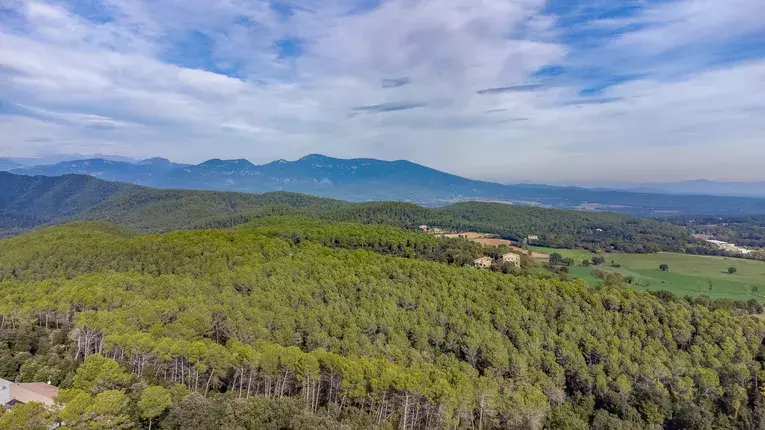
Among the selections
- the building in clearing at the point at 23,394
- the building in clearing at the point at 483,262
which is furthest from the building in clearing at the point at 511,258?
the building in clearing at the point at 23,394

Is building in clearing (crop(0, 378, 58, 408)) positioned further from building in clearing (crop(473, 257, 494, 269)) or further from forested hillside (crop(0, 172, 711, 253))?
forested hillside (crop(0, 172, 711, 253))

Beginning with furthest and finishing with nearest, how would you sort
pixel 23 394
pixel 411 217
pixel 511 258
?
pixel 411 217 → pixel 511 258 → pixel 23 394

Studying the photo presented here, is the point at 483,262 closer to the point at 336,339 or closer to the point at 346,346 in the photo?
the point at 336,339

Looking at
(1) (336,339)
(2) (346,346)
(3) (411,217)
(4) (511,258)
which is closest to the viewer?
(2) (346,346)

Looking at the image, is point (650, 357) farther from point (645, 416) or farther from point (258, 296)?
point (258, 296)

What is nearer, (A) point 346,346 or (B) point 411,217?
(A) point 346,346

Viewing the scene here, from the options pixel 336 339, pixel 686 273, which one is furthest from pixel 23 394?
pixel 686 273

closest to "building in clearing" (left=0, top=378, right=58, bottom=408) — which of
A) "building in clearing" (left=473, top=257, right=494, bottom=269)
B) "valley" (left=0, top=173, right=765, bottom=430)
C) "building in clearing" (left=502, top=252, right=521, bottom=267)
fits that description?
"valley" (left=0, top=173, right=765, bottom=430)
